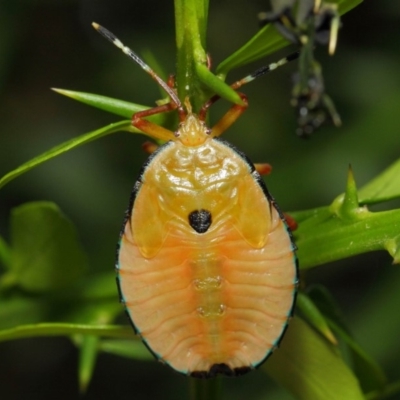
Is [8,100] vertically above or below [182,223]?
below

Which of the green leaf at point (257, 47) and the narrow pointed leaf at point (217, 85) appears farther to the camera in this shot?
the green leaf at point (257, 47)

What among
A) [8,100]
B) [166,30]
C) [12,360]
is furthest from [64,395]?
[166,30]

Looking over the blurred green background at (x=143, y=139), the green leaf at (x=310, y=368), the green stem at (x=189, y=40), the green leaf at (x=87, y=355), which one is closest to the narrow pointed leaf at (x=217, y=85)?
the green stem at (x=189, y=40)

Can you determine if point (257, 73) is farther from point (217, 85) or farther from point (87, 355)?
point (87, 355)

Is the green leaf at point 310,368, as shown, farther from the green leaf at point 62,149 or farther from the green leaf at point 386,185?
the green leaf at point 62,149

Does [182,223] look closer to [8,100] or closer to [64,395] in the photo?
[8,100]

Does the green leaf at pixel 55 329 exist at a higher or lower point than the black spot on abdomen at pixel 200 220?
lower

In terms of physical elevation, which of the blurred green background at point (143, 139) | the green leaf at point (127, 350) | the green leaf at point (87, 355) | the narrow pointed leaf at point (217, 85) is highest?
the narrow pointed leaf at point (217, 85)
